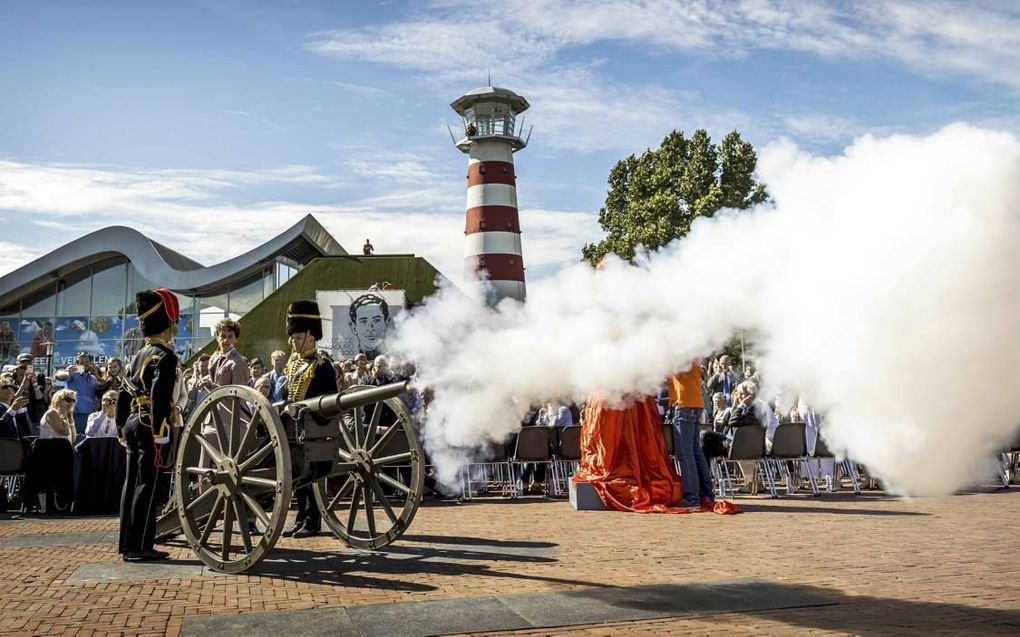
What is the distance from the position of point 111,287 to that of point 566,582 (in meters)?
34.3

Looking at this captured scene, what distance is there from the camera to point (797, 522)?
9867 millimetres

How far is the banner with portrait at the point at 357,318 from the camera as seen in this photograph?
27062 millimetres

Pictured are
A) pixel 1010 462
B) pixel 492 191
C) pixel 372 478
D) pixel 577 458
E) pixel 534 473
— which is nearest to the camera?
pixel 372 478

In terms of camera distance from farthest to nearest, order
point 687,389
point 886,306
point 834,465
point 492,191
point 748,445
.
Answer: point 492,191 < point 834,465 < point 748,445 < point 687,389 < point 886,306

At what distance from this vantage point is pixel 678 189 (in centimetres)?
3766

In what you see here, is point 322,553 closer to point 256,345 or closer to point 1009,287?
point 1009,287

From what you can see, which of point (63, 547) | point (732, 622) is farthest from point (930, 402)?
point (63, 547)

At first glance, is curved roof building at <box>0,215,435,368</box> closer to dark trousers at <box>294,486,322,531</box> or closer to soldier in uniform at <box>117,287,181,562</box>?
dark trousers at <box>294,486,322,531</box>

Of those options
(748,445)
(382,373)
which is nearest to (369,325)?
(382,373)

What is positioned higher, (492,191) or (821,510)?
(492,191)

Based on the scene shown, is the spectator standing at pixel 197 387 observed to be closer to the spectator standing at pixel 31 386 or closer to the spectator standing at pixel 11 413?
the spectator standing at pixel 11 413

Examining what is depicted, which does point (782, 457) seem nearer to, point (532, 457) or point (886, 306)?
point (532, 457)

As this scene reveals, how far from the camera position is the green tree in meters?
36.3

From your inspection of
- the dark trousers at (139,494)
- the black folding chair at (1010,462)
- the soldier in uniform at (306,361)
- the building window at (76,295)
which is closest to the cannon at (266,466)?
the dark trousers at (139,494)
